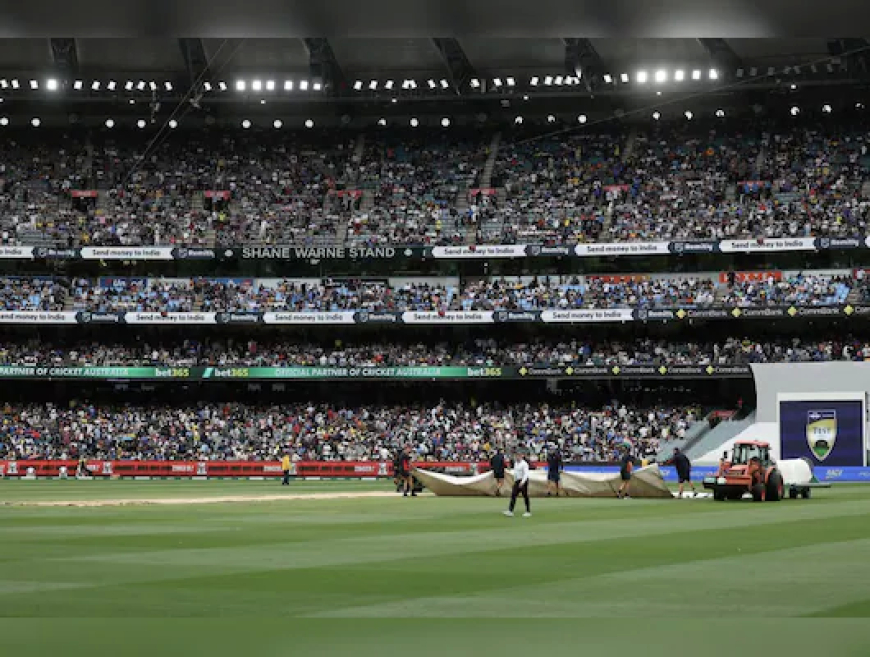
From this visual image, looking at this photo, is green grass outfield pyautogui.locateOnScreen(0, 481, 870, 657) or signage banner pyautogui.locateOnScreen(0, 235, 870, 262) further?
signage banner pyautogui.locateOnScreen(0, 235, 870, 262)

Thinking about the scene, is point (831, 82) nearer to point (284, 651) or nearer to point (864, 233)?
point (864, 233)

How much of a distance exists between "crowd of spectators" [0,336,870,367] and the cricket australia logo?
1125 centimetres

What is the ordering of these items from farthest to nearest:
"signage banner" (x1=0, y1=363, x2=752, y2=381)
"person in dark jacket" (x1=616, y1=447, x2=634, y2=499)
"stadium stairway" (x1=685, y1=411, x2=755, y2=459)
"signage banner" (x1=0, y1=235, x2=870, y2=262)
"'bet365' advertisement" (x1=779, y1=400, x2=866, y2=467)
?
"signage banner" (x1=0, y1=235, x2=870, y2=262)
"signage banner" (x1=0, y1=363, x2=752, y2=381)
"stadium stairway" (x1=685, y1=411, x2=755, y2=459)
"'bet365' advertisement" (x1=779, y1=400, x2=866, y2=467)
"person in dark jacket" (x1=616, y1=447, x2=634, y2=499)

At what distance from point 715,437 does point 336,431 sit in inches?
895

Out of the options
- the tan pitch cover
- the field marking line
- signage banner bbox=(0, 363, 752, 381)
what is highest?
signage banner bbox=(0, 363, 752, 381)

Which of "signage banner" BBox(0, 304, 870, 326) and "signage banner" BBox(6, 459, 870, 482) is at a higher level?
"signage banner" BBox(0, 304, 870, 326)

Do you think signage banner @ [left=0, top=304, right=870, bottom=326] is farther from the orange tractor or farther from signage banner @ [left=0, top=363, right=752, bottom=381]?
the orange tractor

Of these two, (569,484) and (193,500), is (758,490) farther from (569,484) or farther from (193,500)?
(193,500)

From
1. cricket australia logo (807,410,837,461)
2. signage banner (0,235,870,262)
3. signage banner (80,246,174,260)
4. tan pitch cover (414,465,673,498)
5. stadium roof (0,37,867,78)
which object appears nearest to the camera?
tan pitch cover (414,465,673,498)

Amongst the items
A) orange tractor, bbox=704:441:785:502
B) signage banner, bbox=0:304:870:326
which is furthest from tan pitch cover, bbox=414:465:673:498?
signage banner, bbox=0:304:870:326

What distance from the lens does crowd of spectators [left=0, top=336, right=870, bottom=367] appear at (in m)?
81.6

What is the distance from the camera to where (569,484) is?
4819 centimetres

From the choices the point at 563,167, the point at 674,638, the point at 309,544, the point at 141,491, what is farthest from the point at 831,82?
the point at 674,638

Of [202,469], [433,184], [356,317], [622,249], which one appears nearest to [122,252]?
[356,317]
